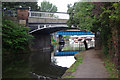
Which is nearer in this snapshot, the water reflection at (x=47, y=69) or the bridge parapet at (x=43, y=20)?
the water reflection at (x=47, y=69)

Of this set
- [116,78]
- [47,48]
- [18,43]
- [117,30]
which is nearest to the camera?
[116,78]

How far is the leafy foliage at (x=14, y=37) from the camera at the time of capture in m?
20.8

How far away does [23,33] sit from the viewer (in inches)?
886

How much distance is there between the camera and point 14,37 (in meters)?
21.7

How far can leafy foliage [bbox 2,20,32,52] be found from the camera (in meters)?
20.8

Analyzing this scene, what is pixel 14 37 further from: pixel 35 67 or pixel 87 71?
pixel 87 71

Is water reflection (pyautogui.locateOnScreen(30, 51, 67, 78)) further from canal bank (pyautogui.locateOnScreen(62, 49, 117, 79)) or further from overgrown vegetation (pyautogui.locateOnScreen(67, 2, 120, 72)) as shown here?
overgrown vegetation (pyautogui.locateOnScreen(67, 2, 120, 72))

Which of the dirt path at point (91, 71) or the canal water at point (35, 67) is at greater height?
the dirt path at point (91, 71)

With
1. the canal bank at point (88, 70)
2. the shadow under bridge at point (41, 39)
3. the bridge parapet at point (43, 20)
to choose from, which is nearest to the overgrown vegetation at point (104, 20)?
the canal bank at point (88, 70)

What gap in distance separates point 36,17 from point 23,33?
3844mm

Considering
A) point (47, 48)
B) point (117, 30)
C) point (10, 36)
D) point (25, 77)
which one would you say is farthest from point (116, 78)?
point (47, 48)

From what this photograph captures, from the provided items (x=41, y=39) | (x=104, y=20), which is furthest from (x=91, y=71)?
(x=41, y=39)

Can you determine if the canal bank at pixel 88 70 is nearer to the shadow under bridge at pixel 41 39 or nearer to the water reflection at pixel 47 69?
the water reflection at pixel 47 69

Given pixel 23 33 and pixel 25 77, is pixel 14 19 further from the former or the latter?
pixel 25 77
